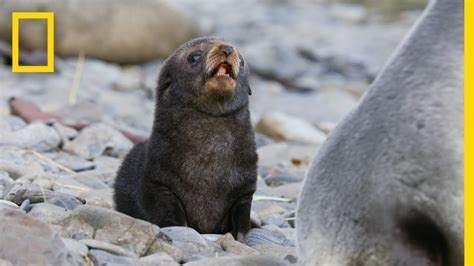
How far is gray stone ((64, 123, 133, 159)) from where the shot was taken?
8.43 meters

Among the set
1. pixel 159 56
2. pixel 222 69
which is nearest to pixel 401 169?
pixel 222 69

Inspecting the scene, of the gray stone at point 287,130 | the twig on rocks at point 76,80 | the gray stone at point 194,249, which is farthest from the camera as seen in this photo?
the twig on rocks at point 76,80

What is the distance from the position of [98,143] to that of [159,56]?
982 cm

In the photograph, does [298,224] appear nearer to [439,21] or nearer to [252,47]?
[439,21]

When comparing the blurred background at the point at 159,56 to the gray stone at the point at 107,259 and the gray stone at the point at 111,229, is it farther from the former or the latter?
the gray stone at the point at 107,259

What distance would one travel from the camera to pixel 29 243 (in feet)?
13.1

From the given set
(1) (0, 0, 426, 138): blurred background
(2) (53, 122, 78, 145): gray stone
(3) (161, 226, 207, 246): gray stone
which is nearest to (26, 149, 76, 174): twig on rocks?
(2) (53, 122, 78, 145): gray stone

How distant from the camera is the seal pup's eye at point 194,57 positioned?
20.2 feet

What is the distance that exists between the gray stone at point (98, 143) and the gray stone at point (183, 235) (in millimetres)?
3253

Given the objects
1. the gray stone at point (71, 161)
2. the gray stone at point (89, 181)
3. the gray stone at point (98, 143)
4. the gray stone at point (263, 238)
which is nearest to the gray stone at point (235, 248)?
the gray stone at point (263, 238)

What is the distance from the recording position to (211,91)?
238 inches

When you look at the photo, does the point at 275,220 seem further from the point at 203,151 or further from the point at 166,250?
the point at 166,250

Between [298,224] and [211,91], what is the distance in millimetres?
2037

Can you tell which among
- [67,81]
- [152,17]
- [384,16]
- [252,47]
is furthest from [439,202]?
[384,16]
